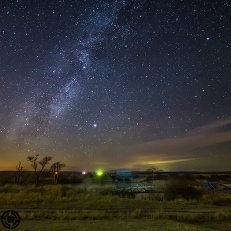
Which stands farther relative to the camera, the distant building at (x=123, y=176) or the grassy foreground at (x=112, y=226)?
the distant building at (x=123, y=176)

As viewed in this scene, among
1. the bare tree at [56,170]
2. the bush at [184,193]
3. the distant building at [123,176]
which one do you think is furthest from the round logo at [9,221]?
the distant building at [123,176]

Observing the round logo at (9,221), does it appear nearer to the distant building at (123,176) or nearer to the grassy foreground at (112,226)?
the grassy foreground at (112,226)

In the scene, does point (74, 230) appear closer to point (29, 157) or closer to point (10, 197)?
point (10, 197)

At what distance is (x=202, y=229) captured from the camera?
600 inches

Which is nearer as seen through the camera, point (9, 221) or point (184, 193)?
point (9, 221)

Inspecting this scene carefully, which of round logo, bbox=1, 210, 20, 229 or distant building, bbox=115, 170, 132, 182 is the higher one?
distant building, bbox=115, 170, 132, 182

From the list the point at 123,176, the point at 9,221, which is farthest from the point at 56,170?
the point at 9,221

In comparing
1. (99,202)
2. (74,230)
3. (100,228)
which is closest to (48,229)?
(74,230)

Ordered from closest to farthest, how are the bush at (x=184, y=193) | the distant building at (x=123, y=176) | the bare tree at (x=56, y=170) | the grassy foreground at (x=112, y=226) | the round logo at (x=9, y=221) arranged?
1. the round logo at (x=9, y=221)
2. the grassy foreground at (x=112, y=226)
3. the bush at (x=184, y=193)
4. the bare tree at (x=56, y=170)
5. the distant building at (x=123, y=176)

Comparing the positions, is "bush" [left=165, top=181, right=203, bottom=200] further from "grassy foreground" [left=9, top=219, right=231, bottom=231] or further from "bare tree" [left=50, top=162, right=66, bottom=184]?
"bare tree" [left=50, top=162, right=66, bottom=184]

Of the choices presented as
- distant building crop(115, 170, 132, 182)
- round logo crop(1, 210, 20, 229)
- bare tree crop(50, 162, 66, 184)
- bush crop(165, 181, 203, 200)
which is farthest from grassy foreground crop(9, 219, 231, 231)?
distant building crop(115, 170, 132, 182)

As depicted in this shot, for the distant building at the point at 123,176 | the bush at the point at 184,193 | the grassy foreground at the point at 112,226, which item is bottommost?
the grassy foreground at the point at 112,226

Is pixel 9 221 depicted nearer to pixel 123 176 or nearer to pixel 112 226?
pixel 112 226

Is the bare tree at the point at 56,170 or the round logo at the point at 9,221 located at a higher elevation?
the bare tree at the point at 56,170
